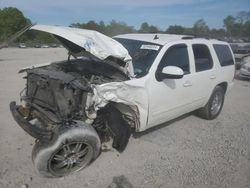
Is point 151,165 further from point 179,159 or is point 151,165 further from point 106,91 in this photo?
point 106,91

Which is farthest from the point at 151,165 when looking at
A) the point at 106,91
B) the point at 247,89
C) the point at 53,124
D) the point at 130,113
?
the point at 247,89

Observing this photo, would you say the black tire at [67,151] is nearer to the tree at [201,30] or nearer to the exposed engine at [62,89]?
the exposed engine at [62,89]

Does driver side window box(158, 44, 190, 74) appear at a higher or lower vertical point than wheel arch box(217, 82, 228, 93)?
higher

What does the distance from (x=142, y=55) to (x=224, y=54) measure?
2.56 meters

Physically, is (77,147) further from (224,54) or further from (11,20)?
(11,20)

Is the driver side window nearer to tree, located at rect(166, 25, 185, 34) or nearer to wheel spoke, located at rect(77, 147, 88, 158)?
wheel spoke, located at rect(77, 147, 88, 158)

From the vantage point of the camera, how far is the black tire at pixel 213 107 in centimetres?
604

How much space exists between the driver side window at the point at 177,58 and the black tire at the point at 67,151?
1.67 metres

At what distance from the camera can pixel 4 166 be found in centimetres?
385

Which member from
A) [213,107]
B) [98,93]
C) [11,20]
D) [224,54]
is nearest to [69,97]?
[98,93]

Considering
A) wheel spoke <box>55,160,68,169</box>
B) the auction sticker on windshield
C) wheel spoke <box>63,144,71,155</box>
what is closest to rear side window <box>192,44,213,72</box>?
the auction sticker on windshield

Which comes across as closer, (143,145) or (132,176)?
(132,176)

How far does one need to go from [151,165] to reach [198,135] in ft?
5.52

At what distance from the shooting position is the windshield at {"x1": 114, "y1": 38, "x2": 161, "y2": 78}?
4.36 meters
